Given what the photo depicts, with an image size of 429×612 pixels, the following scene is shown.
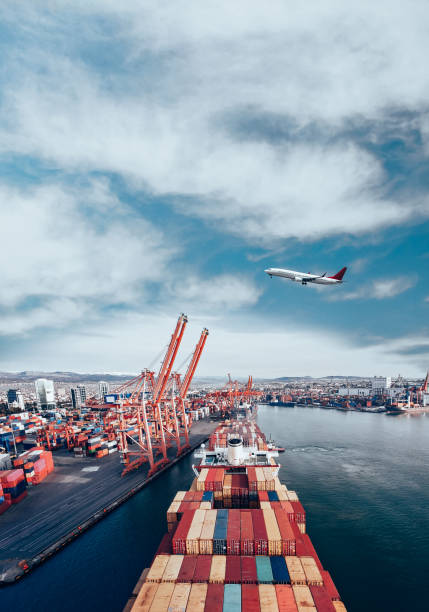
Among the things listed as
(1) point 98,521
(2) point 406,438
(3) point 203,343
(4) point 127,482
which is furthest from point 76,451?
(2) point 406,438

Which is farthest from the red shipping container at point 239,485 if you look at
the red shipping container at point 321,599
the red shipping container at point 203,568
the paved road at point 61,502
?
the paved road at point 61,502

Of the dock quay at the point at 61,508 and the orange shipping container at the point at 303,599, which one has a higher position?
the orange shipping container at the point at 303,599

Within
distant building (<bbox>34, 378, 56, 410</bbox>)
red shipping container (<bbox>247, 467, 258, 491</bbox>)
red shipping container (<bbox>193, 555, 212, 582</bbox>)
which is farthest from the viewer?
distant building (<bbox>34, 378, 56, 410</bbox>)

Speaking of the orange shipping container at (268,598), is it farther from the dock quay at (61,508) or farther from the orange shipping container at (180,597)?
the dock quay at (61,508)

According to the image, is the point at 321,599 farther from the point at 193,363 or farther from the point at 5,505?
the point at 193,363

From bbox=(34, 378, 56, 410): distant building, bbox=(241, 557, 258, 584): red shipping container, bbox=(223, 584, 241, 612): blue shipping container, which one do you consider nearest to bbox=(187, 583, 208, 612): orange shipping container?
bbox=(223, 584, 241, 612): blue shipping container

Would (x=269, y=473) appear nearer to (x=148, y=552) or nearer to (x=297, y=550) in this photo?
(x=297, y=550)

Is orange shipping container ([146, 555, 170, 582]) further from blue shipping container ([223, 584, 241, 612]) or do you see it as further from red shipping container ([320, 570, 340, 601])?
red shipping container ([320, 570, 340, 601])
